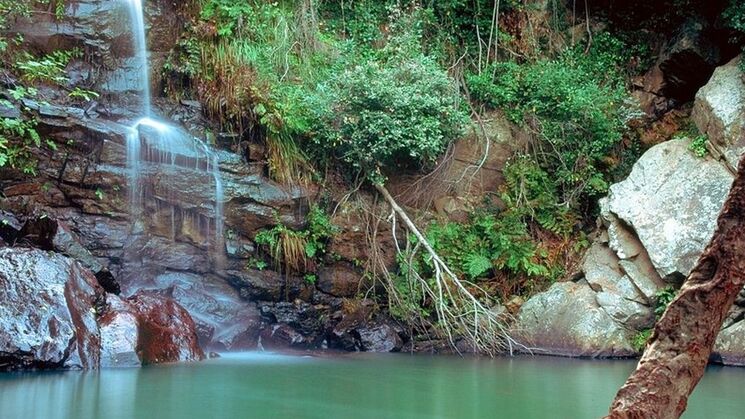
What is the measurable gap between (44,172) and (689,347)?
7.91 meters

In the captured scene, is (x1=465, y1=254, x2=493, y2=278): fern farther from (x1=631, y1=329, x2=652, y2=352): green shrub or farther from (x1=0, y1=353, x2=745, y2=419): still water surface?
(x1=631, y1=329, x2=652, y2=352): green shrub

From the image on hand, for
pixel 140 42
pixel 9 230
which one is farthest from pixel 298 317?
pixel 140 42

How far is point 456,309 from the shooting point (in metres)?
8.67

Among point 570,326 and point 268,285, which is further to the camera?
point 268,285

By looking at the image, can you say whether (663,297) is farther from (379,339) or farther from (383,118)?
(383,118)

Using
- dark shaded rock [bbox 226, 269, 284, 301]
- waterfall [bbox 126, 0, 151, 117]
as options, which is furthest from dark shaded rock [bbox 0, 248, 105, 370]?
waterfall [bbox 126, 0, 151, 117]

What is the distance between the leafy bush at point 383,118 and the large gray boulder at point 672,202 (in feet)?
8.50

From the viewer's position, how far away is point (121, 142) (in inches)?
339

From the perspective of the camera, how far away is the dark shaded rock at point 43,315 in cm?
596

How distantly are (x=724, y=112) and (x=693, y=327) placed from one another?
753 cm

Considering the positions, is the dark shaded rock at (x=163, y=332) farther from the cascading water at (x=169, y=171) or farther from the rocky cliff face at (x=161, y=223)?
the cascading water at (x=169, y=171)

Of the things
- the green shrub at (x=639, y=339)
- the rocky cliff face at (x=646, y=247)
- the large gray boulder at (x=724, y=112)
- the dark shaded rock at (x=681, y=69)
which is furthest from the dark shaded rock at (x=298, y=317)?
the dark shaded rock at (x=681, y=69)

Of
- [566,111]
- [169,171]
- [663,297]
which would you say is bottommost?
[663,297]

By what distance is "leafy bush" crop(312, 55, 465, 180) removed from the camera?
911cm
